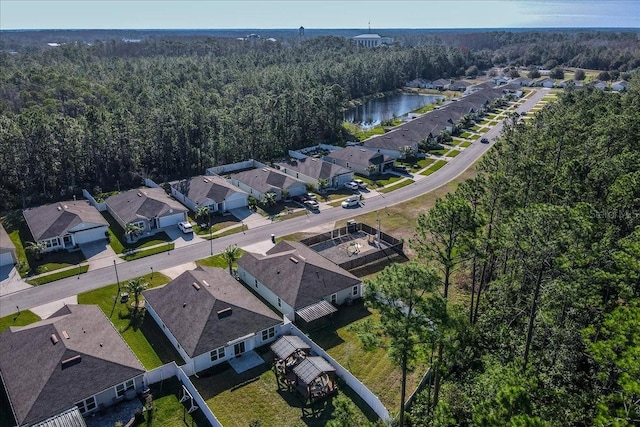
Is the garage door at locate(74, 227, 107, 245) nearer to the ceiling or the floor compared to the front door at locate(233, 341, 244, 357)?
nearer to the ceiling

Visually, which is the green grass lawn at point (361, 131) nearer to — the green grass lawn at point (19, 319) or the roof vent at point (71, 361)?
the green grass lawn at point (19, 319)

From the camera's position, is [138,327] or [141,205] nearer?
[138,327]

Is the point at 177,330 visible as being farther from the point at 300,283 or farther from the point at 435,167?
the point at 435,167

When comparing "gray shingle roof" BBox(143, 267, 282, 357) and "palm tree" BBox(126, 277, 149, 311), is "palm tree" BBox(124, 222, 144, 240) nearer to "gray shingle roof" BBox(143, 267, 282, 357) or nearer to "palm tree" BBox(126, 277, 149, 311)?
"palm tree" BBox(126, 277, 149, 311)

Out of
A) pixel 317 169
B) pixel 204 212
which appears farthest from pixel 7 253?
pixel 317 169

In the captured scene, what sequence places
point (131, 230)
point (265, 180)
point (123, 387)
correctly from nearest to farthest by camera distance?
point (123, 387) → point (131, 230) → point (265, 180)

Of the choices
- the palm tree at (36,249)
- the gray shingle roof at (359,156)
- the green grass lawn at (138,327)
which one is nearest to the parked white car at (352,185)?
the gray shingle roof at (359,156)

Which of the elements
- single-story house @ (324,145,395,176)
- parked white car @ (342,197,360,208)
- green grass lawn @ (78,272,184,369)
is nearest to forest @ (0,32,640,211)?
single-story house @ (324,145,395,176)
